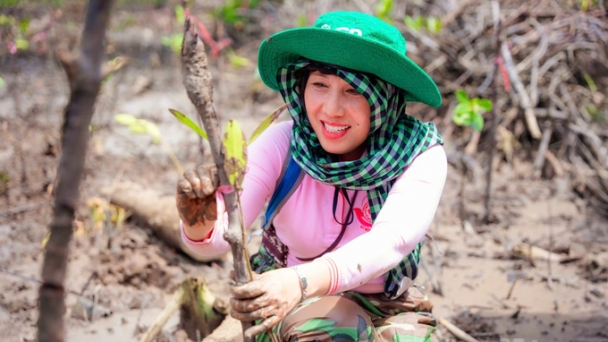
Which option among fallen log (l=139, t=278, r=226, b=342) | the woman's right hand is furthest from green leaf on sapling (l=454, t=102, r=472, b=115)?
the woman's right hand

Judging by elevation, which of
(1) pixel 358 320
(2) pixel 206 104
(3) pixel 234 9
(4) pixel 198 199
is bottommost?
(1) pixel 358 320

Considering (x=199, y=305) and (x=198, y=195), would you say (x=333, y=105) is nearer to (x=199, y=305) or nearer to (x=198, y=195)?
Answer: (x=198, y=195)

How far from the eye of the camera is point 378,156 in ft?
5.79

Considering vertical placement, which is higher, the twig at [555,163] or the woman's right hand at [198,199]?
the woman's right hand at [198,199]

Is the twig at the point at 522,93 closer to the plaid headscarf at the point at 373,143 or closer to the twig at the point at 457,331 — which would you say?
the twig at the point at 457,331

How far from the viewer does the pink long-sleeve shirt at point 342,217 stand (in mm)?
1543

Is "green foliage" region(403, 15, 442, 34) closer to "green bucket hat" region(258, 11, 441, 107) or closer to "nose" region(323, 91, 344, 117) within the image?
"green bucket hat" region(258, 11, 441, 107)

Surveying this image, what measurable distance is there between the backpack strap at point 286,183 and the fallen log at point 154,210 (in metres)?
1.23

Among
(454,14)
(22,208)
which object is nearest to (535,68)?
(454,14)

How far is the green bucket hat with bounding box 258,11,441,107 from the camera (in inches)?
66.5

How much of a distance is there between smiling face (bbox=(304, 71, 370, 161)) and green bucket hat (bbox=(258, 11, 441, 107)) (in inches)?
2.8

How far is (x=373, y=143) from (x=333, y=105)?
19cm

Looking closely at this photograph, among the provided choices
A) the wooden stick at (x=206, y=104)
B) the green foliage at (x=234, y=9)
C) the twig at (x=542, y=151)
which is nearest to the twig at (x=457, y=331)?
the wooden stick at (x=206, y=104)

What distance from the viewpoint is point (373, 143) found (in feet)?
6.08
